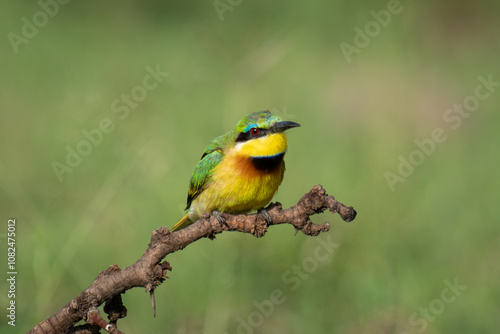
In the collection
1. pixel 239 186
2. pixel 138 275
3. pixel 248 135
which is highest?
pixel 248 135

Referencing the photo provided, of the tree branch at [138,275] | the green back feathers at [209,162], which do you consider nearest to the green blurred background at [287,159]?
the green back feathers at [209,162]

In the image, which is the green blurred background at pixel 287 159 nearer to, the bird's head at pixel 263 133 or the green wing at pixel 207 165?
the bird's head at pixel 263 133

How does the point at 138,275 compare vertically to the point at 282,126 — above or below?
below

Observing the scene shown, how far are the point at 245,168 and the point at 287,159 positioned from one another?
1.48 meters

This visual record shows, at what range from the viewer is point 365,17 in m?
4.64

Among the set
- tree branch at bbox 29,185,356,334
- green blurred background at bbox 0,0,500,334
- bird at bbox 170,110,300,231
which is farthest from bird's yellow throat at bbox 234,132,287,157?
tree branch at bbox 29,185,356,334

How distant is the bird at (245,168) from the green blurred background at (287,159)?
0.11m

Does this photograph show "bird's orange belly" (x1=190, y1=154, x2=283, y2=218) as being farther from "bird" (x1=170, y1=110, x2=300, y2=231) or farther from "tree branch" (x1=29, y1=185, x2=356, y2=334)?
"tree branch" (x1=29, y1=185, x2=356, y2=334)

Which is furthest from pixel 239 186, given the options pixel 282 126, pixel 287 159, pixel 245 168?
pixel 287 159

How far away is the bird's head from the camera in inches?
83.3

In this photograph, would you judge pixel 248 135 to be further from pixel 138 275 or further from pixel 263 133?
pixel 138 275

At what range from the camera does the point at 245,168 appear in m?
2.26

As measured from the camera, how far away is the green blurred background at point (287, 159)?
102 inches

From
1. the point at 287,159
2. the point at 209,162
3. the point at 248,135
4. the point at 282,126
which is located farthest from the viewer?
the point at 287,159
